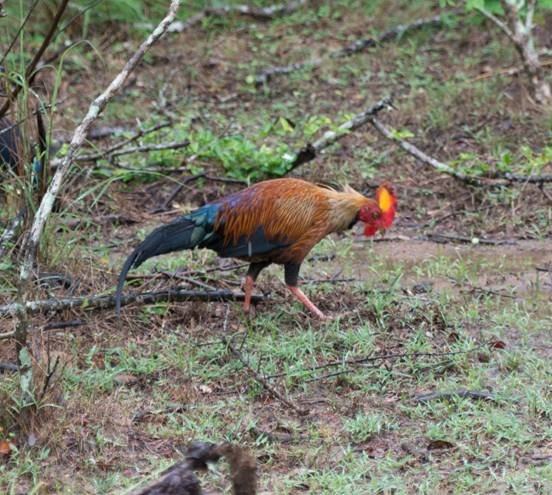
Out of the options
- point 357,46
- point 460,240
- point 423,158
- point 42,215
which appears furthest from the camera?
point 357,46

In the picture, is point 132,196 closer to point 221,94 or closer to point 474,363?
point 221,94

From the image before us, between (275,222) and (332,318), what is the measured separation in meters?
0.67

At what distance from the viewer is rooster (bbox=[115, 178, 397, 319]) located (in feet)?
19.4

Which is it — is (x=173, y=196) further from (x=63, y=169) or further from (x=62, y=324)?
(x=63, y=169)

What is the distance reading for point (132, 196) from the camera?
8.35 metres

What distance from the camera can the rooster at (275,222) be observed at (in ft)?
19.4

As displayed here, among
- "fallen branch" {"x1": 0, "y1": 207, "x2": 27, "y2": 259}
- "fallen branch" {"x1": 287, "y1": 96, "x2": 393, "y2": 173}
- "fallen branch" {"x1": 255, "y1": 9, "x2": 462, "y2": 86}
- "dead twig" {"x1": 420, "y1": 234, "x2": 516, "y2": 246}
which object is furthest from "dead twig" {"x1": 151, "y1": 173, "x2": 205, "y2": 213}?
"fallen branch" {"x1": 255, "y1": 9, "x2": 462, "y2": 86}

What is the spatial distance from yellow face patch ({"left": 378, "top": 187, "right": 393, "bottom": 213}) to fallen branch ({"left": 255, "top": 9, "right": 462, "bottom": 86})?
15.9ft

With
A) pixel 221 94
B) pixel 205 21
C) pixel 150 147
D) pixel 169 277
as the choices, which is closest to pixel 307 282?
pixel 169 277

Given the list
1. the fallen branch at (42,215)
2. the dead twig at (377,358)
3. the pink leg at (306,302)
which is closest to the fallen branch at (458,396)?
the dead twig at (377,358)

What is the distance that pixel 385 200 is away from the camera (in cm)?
613

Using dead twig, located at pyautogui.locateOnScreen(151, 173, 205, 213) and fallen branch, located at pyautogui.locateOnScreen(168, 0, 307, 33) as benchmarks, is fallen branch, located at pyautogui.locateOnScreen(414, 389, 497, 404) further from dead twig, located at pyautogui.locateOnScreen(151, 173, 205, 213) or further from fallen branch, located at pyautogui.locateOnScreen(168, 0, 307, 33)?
fallen branch, located at pyautogui.locateOnScreen(168, 0, 307, 33)

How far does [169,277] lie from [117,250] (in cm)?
108

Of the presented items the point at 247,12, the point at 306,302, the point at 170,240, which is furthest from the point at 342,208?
the point at 247,12
